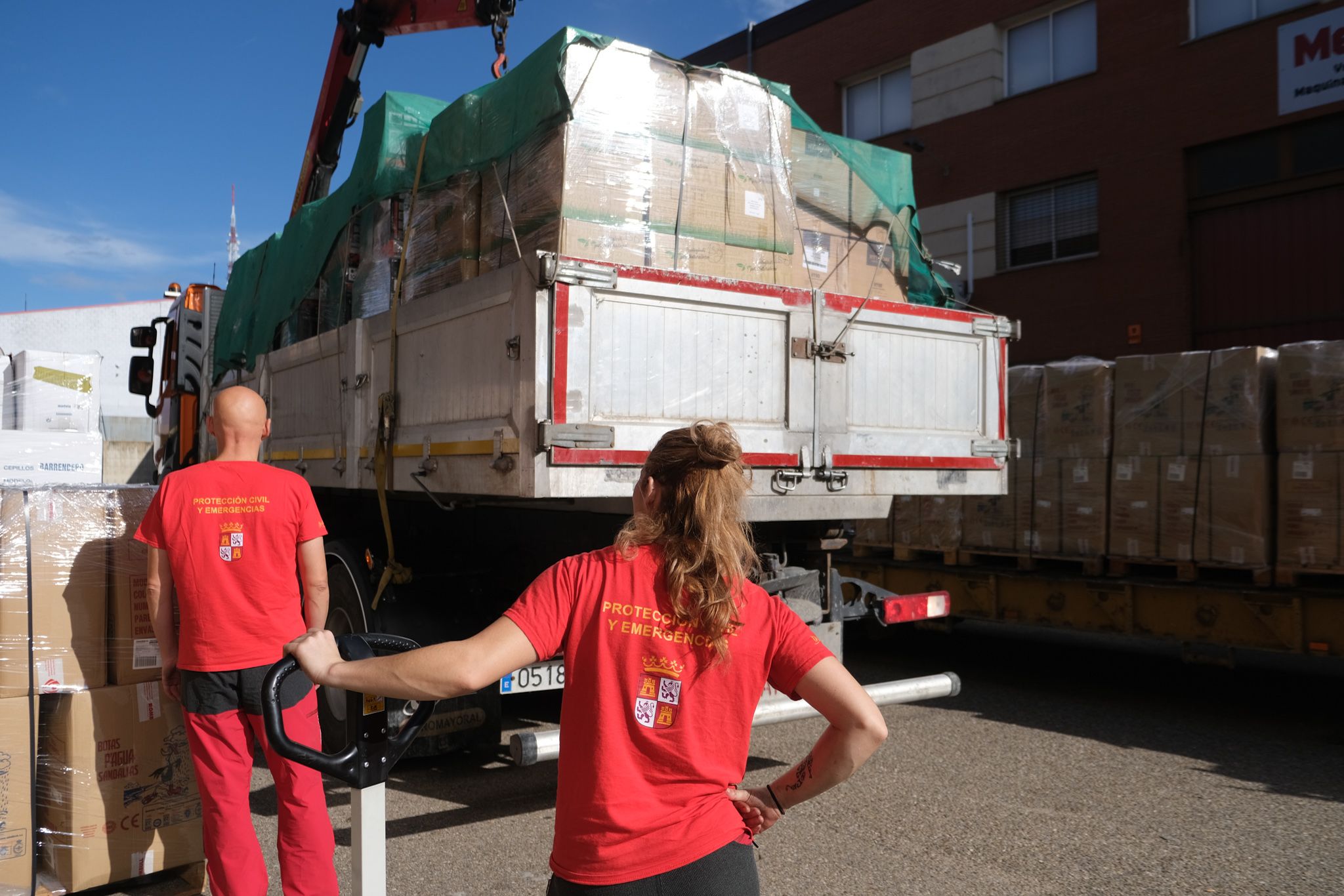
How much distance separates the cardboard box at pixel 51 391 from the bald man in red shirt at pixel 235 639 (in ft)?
19.2

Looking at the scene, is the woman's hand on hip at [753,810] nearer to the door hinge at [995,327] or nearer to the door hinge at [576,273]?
the door hinge at [576,273]

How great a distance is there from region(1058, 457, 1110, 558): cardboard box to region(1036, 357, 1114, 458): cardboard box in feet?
0.29

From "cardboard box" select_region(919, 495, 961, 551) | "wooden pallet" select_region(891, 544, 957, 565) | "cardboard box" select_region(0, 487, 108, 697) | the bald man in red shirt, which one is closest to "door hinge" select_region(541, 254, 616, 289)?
the bald man in red shirt

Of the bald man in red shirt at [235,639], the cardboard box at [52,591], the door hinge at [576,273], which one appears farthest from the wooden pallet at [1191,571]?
the cardboard box at [52,591]

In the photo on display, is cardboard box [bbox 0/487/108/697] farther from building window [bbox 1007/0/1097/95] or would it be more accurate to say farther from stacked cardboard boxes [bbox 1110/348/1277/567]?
building window [bbox 1007/0/1097/95]

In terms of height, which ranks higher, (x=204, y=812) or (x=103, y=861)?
(x=204, y=812)

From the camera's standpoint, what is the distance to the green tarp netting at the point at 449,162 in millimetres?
4582

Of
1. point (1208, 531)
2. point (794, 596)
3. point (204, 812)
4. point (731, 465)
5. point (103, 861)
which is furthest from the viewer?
point (1208, 531)

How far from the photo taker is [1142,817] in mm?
4805

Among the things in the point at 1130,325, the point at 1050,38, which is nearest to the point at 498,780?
the point at 1130,325

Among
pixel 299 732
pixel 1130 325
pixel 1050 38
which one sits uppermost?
pixel 1050 38

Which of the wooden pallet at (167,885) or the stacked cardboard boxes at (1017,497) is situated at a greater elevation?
the stacked cardboard boxes at (1017,497)

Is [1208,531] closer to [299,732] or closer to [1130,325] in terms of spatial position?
[299,732]

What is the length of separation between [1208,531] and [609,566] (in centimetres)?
611
